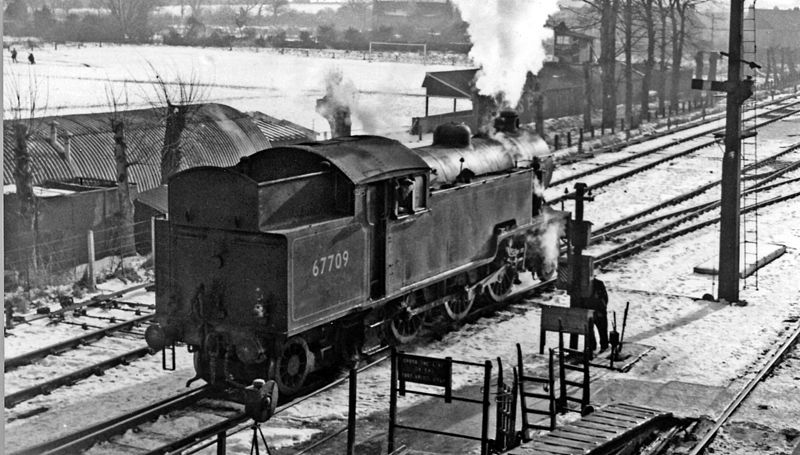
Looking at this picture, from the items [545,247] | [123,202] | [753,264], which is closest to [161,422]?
[545,247]

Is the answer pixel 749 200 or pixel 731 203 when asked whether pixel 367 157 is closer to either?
pixel 731 203

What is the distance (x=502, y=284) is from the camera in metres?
18.4

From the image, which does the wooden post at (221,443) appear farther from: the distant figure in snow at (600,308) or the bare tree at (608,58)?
the bare tree at (608,58)

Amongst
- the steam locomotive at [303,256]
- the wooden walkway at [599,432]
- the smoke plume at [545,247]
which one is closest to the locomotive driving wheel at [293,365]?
the steam locomotive at [303,256]

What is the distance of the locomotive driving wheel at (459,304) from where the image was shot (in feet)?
53.8

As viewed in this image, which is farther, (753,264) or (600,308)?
(753,264)

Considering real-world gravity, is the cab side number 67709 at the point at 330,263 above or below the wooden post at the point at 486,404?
above

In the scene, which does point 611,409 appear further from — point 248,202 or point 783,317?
point 783,317

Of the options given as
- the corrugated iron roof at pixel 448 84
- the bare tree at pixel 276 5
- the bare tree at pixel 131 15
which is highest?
the bare tree at pixel 276 5

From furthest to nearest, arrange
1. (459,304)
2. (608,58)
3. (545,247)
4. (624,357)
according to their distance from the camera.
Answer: (608,58)
(545,247)
(459,304)
(624,357)

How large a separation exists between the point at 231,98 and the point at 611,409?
3155 centimetres

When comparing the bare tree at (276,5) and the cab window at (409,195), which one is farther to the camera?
the bare tree at (276,5)

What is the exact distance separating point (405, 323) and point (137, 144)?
11.6 meters

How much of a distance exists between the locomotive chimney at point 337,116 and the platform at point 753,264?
8445mm
